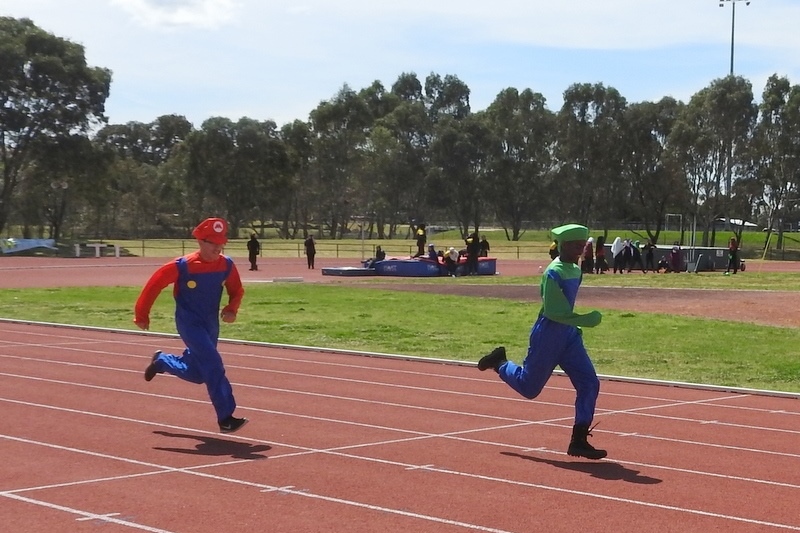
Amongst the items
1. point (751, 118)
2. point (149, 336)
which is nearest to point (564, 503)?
point (149, 336)

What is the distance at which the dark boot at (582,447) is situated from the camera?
8.63 m

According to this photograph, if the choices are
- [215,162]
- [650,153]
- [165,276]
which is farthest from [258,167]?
[165,276]

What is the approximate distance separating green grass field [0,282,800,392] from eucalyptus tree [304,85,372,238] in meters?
75.1

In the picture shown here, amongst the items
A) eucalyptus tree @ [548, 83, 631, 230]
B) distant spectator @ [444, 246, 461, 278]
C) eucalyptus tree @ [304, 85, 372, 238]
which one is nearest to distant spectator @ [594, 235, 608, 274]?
distant spectator @ [444, 246, 461, 278]

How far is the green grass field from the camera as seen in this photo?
15584 mm

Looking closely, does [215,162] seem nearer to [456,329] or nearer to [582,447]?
[456,329]

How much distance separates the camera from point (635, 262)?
4950 centimetres

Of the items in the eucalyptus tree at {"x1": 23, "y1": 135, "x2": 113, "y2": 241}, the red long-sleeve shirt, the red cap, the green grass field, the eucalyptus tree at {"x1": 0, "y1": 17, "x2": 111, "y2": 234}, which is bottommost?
the green grass field

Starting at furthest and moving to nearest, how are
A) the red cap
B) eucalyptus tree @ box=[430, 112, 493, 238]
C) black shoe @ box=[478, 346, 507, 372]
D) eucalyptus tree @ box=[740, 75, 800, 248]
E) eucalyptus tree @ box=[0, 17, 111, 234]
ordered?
eucalyptus tree @ box=[430, 112, 493, 238]
eucalyptus tree @ box=[740, 75, 800, 248]
eucalyptus tree @ box=[0, 17, 111, 234]
black shoe @ box=[478, 346, 507, 372]
the red cap

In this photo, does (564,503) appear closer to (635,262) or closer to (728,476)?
(728,476)

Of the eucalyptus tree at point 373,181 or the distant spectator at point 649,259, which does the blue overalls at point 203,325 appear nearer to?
the distant spectator at point 649,259

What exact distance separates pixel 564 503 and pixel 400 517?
1136 mm

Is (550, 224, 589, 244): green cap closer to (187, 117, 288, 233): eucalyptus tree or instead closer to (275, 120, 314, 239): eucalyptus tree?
(187, 117, 288, 233): eucalyptus tree

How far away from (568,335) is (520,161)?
91181mm
